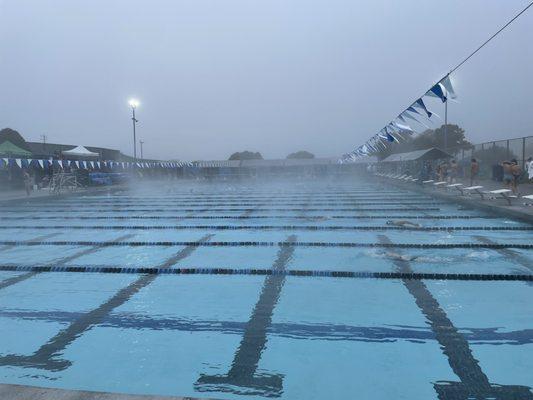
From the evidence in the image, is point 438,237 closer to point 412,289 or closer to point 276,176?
point 412,289

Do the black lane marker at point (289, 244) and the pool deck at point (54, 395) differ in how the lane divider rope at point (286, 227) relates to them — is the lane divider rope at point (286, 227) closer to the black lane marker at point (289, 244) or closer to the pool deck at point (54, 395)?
the black lane marker at point (289, 244)

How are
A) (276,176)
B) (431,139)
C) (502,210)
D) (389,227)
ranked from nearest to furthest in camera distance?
1. (389,227)
2. (502,210)
3. (276,176)
4. (431,139)

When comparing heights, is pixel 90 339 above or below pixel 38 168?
below

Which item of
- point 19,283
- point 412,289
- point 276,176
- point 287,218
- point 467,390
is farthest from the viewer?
point 276,176

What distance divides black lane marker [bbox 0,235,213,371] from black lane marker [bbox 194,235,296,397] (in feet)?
4.32

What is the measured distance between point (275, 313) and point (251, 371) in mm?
1353

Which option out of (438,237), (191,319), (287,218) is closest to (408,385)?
(191,319)

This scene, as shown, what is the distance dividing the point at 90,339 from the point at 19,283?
2.61 metres

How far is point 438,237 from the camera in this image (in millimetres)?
9219

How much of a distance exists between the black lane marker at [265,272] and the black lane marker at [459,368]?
3.06 feet

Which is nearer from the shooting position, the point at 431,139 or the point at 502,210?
the point at 502,210

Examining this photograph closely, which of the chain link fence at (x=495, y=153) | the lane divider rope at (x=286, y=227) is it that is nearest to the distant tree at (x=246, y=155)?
the chain link fence at (x=495, y=153)

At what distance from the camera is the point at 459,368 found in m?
3.65

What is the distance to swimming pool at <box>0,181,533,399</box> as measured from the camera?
3568mm
